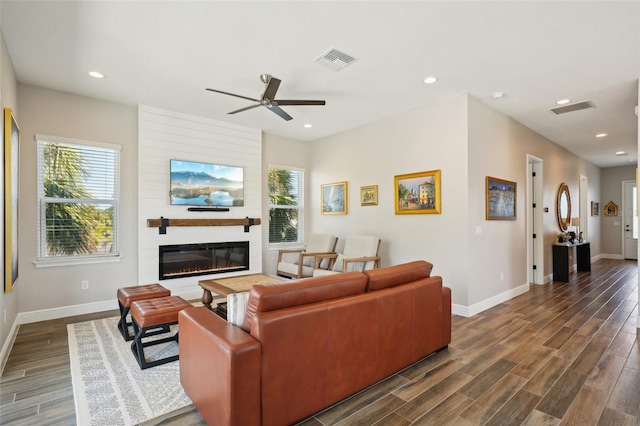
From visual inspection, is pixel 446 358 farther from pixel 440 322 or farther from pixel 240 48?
pixel 240 48

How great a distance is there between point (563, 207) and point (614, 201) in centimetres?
417

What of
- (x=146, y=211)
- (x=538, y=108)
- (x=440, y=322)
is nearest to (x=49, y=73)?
(x=146, y=211)

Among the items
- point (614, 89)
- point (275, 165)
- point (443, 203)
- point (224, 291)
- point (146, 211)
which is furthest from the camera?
point (275, 165)

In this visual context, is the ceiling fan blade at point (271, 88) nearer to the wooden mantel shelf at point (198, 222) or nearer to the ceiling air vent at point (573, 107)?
the wooden mantel shelf at point (198, 222)

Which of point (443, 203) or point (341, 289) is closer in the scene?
point (341, 289)

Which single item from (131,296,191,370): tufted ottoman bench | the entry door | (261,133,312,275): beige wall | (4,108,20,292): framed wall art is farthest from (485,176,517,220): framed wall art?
the entry door

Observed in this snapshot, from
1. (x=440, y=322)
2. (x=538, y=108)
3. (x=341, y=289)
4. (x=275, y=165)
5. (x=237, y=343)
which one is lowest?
(x=440, y=322)

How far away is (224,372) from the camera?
1610 millimetres

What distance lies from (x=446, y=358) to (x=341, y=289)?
4.56ft

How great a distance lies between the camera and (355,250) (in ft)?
16.9

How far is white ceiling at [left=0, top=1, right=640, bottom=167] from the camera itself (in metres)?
2.47

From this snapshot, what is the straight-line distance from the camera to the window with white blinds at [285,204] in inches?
247

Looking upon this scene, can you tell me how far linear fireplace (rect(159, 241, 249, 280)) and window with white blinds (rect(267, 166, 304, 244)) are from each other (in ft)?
2.72

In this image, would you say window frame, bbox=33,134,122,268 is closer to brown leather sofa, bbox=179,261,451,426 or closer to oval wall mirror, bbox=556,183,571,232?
brown leather sofa, bbox=179,261,451,426
